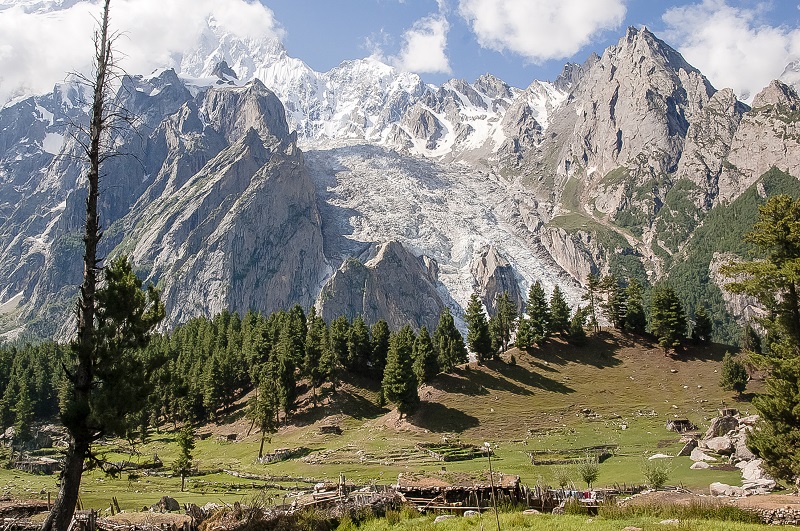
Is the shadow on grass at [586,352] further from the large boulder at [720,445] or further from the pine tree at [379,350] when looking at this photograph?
the large boulder at [720,445]

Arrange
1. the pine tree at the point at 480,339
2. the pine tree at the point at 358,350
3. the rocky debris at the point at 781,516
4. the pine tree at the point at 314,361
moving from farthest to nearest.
Answer: the pine tree at the point at 358,350, the pine tree at the point at 480,339, the pine tree at the point at 314,361, the rocky debris at the point at 781,516

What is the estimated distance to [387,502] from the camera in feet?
73.4

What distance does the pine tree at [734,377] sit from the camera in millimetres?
84312

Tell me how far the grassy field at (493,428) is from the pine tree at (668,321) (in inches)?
105

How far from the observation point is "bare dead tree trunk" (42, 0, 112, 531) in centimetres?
1711

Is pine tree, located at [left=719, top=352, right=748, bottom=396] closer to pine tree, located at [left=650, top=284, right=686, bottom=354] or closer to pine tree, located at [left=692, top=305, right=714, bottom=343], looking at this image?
pine tree, located at [left=650, top=284, right=686, bottom=354]

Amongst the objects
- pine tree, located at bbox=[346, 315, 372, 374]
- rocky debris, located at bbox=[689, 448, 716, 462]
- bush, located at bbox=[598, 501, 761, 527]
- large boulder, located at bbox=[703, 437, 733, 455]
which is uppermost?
pine tree, located at bbox=[346, 315, 372, 374]

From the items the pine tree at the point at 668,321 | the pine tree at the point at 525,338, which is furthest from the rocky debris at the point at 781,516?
the pine tree at the point at 668,321

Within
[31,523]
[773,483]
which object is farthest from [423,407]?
[31,523]

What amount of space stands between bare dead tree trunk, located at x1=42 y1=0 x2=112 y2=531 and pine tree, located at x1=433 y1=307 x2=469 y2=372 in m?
78.4

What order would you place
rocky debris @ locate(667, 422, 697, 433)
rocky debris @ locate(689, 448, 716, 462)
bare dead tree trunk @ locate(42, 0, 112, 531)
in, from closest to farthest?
1. bare dead tree trunk @ locate(42, 0, 112, 531)
2. rocky debris @ locate(689, 448, 716, 462)
3. rocky debris @ locate(667, 422, 697, 433)

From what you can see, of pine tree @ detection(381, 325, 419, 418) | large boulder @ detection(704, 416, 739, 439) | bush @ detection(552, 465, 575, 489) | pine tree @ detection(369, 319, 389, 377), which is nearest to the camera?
bush @ detection(552, 465, 575, 489)

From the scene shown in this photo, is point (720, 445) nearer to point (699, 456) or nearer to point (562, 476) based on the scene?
point (699, 456)

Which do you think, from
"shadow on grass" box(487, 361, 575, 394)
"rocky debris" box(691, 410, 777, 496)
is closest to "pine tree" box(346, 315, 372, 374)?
"shadow on grass" box(487, 361, 575, 394)
